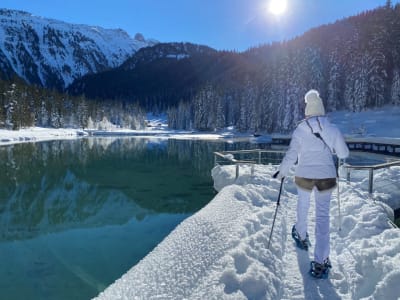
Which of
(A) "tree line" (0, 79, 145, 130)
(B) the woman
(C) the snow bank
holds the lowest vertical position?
(C) the snow bank

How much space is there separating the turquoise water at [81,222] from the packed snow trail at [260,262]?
221cm

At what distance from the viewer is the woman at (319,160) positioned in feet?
17.7

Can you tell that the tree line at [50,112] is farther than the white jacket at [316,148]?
Yes

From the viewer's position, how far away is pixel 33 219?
13.6 meters

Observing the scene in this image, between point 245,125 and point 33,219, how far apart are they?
78961 millimetres

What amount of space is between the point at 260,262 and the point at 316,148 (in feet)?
7.01

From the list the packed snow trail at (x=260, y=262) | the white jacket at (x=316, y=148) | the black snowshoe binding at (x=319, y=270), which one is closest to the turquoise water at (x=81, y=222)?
the packed snow trail at (x=260, y=262)

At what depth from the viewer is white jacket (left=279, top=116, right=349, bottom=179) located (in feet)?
17.7

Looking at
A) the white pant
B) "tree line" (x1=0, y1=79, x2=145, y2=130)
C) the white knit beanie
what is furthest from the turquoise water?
"tree line" (x1=0, y1=79, x2=145, y2=130)

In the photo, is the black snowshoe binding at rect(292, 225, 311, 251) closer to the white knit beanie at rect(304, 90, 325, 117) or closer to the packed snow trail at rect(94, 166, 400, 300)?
the packed snow trail at rect(94, 166, 400, 300)

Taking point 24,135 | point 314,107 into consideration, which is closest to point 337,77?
point 24,135

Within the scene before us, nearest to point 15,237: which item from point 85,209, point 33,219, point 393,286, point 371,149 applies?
point 33,219

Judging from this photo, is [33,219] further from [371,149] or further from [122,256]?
[371,149]

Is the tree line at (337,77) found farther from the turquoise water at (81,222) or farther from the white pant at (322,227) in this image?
the white pant at (322,227)
